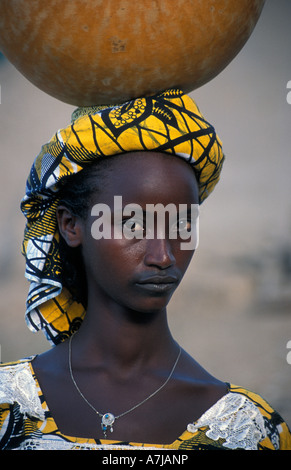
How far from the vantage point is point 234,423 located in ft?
5.85

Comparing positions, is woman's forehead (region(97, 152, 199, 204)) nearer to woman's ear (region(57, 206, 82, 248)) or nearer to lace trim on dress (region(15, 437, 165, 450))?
woman's ear (region(57, 206, 82, 248))

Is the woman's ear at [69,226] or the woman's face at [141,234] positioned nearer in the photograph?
the woman's face at [141,234]

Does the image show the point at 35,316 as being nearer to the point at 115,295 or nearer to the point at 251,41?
the point at 115,295

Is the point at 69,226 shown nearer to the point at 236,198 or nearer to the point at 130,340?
the point at 130,340

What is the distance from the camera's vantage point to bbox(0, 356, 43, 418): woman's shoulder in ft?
5.89

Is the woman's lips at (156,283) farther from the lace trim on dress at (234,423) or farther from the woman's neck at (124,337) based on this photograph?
the lace trim on dress at (234,423)

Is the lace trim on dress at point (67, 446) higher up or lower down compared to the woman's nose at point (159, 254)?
lower down

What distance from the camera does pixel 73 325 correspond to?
2.06 metres

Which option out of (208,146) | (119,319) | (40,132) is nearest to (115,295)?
(119,319)

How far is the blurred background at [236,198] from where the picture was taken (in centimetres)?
586

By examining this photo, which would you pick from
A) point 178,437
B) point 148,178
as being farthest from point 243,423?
point 148,178

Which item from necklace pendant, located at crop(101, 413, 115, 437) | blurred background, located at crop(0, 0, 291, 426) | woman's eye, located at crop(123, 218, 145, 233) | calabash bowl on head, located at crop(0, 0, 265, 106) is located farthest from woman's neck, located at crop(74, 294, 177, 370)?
blurred background, located at crop(0, 0, 291, 426)

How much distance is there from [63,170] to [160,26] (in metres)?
0.49

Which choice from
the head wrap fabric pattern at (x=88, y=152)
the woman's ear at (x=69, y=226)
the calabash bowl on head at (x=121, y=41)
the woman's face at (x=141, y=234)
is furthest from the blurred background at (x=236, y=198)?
the calabash bowl on head at (x=121, y=41)
